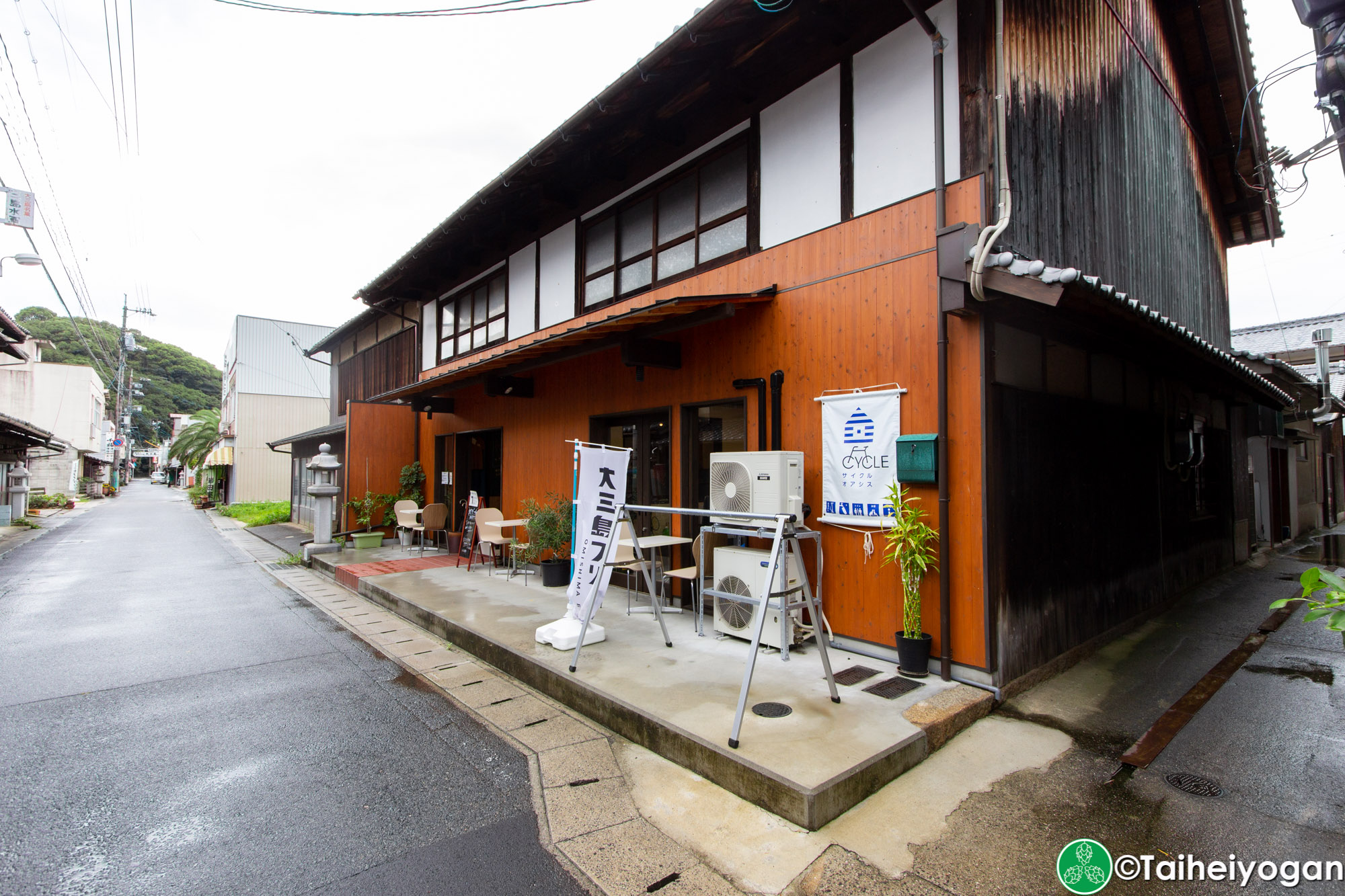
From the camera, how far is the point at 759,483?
5230 mm

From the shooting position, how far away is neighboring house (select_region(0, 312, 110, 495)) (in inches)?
1293

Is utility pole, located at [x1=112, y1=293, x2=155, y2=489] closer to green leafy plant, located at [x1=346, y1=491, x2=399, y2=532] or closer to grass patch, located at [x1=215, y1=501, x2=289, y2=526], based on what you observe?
grass patch, located at [x1=215, y1=501, x2=289, y2=526]

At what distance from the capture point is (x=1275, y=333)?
18688 mm

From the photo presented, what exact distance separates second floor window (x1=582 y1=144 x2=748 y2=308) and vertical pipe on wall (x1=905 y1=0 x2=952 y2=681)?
7.09 feet

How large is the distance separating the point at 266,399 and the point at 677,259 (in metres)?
28.0

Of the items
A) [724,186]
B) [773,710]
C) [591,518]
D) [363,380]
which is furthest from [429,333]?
[773,710]

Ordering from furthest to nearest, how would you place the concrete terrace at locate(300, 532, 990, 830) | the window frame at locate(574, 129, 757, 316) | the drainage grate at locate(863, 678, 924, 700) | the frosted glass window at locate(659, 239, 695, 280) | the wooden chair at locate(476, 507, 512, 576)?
the wooden chair at locate(476, 507, 512, 576)
the frosted glass window at locate(659, 239, 695, 280)
the window frame at locate(574, 129, 757, 316)
the drainage grate at locate(863, 678, 924, 700)
the concrete terrace at locate(300, 532, 990, 830)

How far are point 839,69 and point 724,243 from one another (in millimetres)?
1908

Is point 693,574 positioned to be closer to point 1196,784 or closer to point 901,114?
point 1196,784

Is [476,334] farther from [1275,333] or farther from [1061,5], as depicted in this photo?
[1275,333]

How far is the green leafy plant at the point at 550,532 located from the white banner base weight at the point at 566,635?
243 cm

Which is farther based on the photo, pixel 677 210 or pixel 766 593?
pixel 677 210

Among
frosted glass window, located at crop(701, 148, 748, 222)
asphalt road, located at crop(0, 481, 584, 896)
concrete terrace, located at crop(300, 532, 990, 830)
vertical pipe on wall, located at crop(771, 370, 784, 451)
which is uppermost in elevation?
frosted glass window, located at crop(701, 148, 748, 222)

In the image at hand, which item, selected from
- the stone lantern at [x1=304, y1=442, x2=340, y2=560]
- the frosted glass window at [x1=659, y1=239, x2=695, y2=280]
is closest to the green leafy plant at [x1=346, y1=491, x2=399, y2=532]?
the stone lantern at [x1=304, y1=442, x2=340, y2=560]
